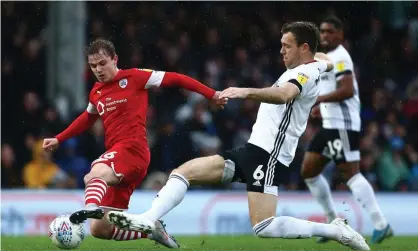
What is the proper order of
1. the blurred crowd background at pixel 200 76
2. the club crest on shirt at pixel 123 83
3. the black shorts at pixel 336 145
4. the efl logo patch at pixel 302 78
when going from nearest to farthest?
the efl logo patch at pixel 302 78, the club crest on shirt at pixel 123 83, the black shorts at pixel 336 145, the blurred crowd background at pixel 200 76

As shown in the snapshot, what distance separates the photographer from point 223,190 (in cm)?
1531

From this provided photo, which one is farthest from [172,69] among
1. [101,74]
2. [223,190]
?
[101,74]

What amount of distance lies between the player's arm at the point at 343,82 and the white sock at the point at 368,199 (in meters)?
0.92

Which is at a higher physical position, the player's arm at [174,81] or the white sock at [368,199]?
the player's arm at [174,81]

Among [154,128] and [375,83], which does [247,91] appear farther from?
[375,83]

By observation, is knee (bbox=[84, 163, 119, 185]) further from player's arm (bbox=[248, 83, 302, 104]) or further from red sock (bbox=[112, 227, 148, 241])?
player's arm (bbox=[248, 83, 302, 104])

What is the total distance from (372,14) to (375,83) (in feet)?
8.68

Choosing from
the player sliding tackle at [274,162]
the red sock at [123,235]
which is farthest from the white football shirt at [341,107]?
the red sock at [123,235]

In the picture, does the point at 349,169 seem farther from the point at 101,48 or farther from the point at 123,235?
the point at 101,48

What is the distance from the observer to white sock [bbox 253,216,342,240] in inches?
318

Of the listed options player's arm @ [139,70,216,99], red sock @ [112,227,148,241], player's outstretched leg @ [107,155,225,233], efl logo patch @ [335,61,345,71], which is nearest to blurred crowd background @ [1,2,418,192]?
efl logo patch @ [335,61,345,71]

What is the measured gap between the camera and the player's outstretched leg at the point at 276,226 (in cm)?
808

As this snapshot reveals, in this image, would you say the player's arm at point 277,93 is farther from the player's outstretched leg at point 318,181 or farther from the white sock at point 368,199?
the white sock at point 368,199

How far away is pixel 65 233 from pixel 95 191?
43 centimetres
